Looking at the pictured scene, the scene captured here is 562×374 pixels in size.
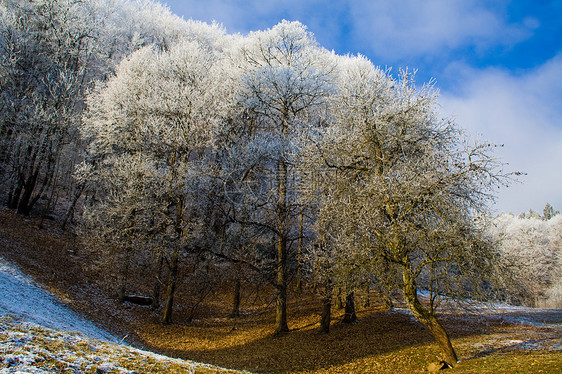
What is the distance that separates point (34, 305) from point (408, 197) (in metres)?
12.0

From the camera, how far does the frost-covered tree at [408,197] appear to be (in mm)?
8547

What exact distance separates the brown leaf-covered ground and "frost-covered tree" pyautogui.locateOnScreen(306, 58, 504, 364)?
6.90 ft

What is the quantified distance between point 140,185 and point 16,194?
1231cm

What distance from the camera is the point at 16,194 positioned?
2317 centimetres

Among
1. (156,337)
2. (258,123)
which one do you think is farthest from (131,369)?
(258,123)

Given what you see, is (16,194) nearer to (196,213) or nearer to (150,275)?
(150,275)

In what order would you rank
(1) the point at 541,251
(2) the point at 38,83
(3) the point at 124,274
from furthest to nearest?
(1) the point at 541,251
(2) the point at 38,83
(3) the point at 124,274

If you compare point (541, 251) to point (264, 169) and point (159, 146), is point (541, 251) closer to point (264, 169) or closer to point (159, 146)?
point (264, 169)

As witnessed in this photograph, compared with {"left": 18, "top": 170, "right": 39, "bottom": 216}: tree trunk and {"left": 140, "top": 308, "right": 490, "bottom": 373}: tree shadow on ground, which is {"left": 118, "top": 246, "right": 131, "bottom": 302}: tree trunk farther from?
{"left": 18, "top": 170, "right": 39, "bottom": 216}: tree trunk

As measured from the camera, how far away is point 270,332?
593 inches

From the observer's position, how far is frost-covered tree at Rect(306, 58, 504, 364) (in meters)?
8.55

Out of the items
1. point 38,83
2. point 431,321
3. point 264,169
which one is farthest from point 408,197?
point 38,83

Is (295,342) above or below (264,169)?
below

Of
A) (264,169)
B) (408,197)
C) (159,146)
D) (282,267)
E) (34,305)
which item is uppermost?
(159,146)
